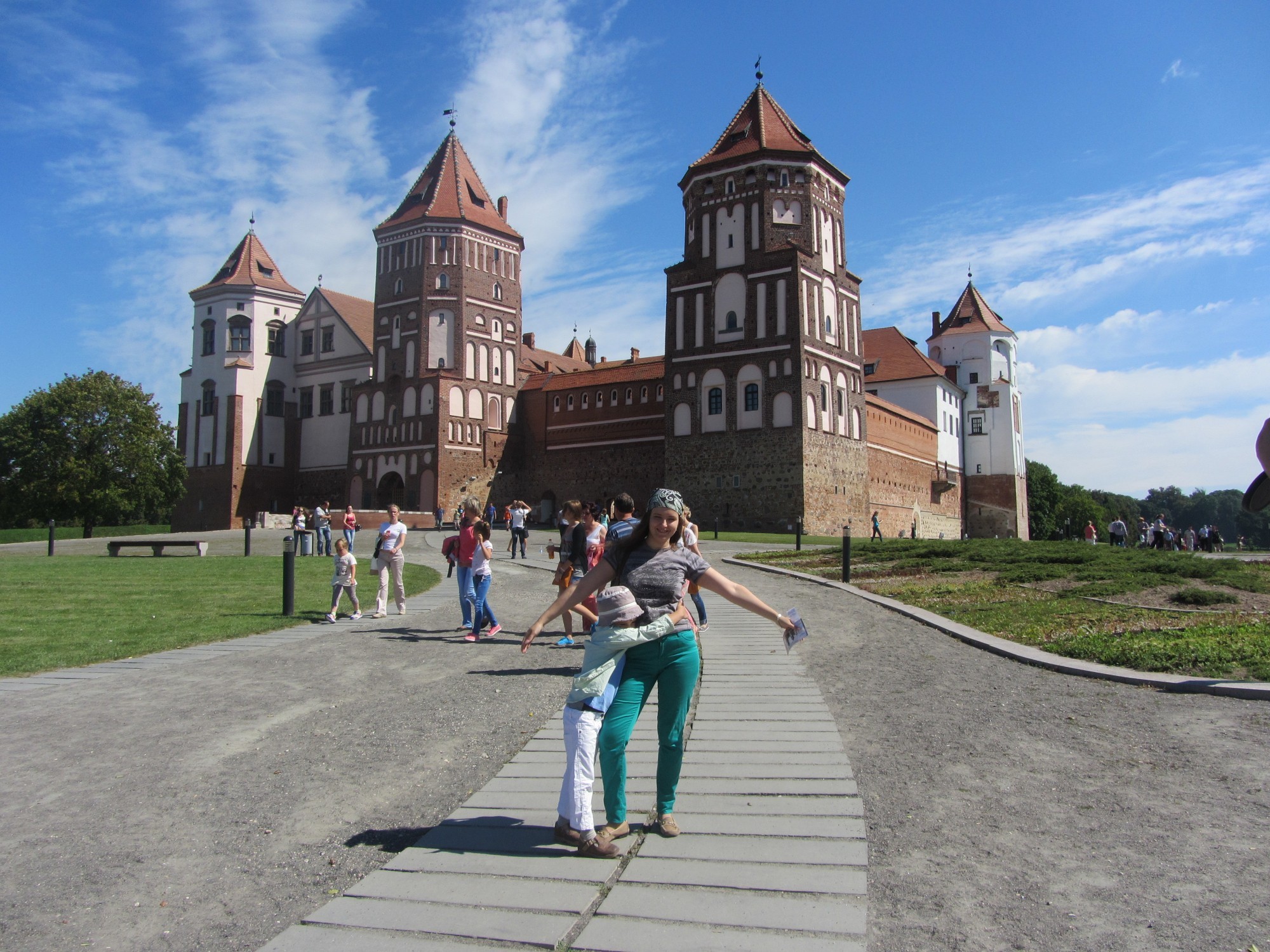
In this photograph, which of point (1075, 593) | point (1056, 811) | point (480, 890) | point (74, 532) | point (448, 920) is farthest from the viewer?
point (74, 532)

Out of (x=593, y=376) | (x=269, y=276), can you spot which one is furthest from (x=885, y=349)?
(x=269, y=276)

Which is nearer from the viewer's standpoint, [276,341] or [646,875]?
[646,875]

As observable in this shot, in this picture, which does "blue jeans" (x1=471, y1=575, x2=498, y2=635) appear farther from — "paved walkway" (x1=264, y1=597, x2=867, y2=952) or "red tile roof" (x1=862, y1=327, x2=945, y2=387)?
"red tile roof" (x1=862, y1=327, x2=945, y2=387)

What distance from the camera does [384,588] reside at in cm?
1297

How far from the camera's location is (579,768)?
3.89 m

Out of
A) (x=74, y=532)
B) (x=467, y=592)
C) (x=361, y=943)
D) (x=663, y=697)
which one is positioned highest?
(x=74, y=532)

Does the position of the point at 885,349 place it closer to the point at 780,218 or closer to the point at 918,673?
the point at 780,218

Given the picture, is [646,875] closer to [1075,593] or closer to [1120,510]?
[1075,593]

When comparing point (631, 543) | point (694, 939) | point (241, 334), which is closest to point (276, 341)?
point (241, 334)

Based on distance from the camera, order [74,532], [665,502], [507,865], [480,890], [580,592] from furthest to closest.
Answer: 1. [74,532]
2. [580,592]
3. [665,502]
4. [507,865]
5. [480,890]

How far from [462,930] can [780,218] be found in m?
41.8

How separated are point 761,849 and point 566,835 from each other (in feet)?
2.77

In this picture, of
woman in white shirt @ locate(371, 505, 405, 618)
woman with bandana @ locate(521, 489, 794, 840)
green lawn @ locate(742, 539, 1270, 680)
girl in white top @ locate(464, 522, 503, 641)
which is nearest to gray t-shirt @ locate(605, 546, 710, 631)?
woman with bandana @ locate(521, 489, 794, 840)

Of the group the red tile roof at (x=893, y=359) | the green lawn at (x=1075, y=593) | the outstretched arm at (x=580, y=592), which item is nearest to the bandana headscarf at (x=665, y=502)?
the outstretched arm at (x=580, y=592)
